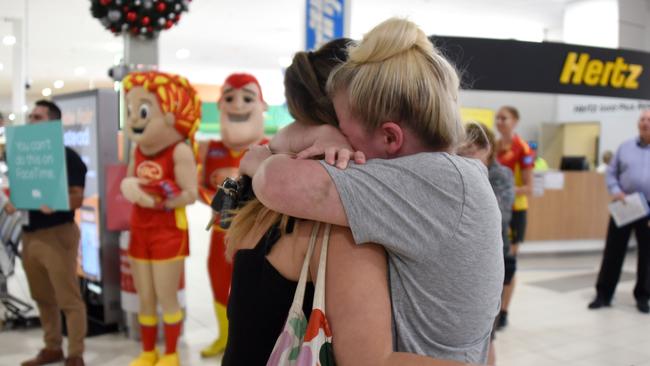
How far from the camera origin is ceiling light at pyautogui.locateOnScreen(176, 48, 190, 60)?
13.1 m

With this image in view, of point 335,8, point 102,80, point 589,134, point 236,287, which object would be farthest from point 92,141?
point 102,80

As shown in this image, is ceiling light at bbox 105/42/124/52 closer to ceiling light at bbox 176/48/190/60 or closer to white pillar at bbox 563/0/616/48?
ceiling light at bbox 176/48/190/60

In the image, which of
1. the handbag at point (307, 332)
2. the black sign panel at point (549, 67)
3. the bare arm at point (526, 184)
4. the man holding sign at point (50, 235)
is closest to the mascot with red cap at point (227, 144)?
the man holding sign at point (50, 235)

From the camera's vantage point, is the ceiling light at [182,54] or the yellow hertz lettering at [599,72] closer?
the yellow hertz lettering at [599,72]

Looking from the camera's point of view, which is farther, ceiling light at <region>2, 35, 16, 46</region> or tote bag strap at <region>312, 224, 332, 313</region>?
ceiling light at <region>2, 35, 16, 46</region>

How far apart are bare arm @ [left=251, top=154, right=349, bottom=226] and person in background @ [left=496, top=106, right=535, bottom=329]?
3.89 m

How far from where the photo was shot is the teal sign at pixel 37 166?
2.99 meters

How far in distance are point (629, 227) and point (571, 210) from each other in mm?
2551

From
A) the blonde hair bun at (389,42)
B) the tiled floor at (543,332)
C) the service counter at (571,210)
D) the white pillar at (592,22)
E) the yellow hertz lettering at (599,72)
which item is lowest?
the tiled floor at (543,332)

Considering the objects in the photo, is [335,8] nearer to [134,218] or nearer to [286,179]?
[134,218]

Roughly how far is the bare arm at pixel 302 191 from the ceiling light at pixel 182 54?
12.8 meters

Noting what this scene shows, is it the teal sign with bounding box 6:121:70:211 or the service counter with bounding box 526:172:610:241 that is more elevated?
the teal sign with bounding box 6:121:70:211

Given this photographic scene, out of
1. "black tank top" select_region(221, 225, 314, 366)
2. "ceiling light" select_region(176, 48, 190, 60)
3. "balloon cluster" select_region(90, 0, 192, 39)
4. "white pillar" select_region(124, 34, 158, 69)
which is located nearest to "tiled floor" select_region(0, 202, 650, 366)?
"white pillar" select_region(124, 34, 158, 69)

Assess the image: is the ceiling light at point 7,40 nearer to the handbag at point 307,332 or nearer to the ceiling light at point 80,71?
the ceiling light at point 80,71
